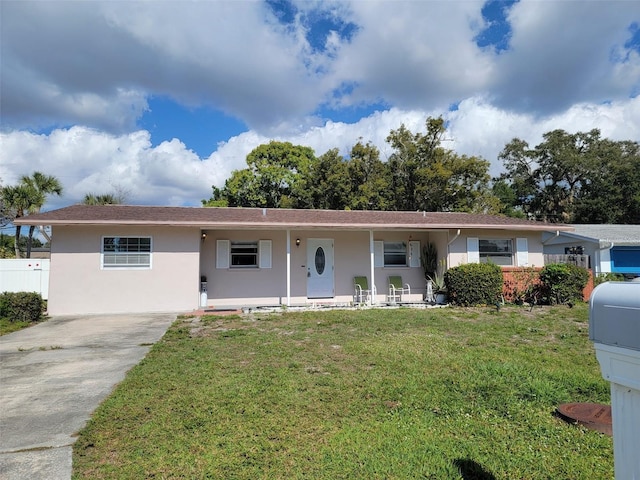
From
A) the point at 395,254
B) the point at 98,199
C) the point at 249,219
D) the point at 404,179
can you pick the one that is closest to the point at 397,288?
the point at 395,254

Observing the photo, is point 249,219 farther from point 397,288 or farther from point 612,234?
point 612,234

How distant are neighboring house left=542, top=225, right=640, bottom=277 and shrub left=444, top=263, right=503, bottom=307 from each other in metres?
8.34

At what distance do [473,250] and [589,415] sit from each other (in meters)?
10.9

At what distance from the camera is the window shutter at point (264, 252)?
44.8 feet

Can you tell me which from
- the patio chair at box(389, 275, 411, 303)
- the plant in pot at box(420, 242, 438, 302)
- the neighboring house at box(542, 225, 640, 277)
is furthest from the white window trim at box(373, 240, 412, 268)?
the neighboring house at box(542, 225, 640, 277)

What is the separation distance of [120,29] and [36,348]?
7981mm

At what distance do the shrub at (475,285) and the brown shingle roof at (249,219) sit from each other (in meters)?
1.77

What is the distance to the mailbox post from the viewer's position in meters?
1.27

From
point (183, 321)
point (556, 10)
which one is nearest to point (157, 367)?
point (183, 321)

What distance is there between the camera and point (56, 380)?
5.50 meters

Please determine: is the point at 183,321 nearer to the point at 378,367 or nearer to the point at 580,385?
the point at 378,367

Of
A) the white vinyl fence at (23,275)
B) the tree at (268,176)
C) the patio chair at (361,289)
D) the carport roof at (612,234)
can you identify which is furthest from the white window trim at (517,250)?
the tree at (268,176)

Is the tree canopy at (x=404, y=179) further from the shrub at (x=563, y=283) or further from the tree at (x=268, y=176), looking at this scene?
the shrub at (x=563, y=283)

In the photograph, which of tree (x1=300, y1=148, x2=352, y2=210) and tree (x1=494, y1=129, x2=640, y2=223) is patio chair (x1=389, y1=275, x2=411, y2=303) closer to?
tree (x1=300, y1=148, x2=352, y2=210)
